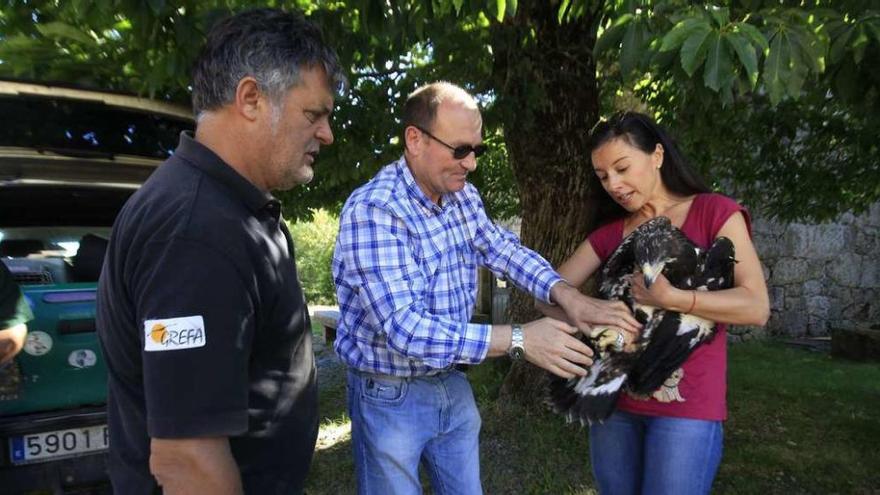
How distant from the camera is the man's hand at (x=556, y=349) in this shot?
1.91m

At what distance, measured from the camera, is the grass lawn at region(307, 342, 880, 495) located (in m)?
4.45

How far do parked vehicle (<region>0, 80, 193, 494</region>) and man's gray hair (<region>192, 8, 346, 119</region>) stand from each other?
231 cm

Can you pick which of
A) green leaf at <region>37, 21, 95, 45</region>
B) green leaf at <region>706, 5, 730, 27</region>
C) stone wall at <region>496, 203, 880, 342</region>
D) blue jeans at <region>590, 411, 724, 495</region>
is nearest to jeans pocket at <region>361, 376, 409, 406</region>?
blue jeans at <region>590, 411, 724, 495</region>

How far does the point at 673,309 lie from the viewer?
196 centimetres

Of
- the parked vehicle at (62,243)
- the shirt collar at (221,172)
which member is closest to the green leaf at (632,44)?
the shirt collar at (221,172)

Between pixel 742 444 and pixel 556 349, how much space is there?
4.14 metres

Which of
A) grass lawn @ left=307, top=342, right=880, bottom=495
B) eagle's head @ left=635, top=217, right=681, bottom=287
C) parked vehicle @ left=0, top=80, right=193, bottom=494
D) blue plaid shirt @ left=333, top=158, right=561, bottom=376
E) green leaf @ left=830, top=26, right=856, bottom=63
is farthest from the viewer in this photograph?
grass lawn @ left=307, top=342, right=880, bottom=495

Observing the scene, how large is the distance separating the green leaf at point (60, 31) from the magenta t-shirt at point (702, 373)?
2.81 m

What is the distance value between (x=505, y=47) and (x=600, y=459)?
3123mm

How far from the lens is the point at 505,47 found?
456cm

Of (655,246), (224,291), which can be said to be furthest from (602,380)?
(224,291)

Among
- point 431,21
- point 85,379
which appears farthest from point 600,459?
point 85,379

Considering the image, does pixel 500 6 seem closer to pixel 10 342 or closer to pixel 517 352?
pixel 517 352

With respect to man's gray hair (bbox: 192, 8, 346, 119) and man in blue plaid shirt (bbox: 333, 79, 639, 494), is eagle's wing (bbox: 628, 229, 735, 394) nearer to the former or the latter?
man in blue plaid shirt (bbox: 333, 79, 639, 494)
